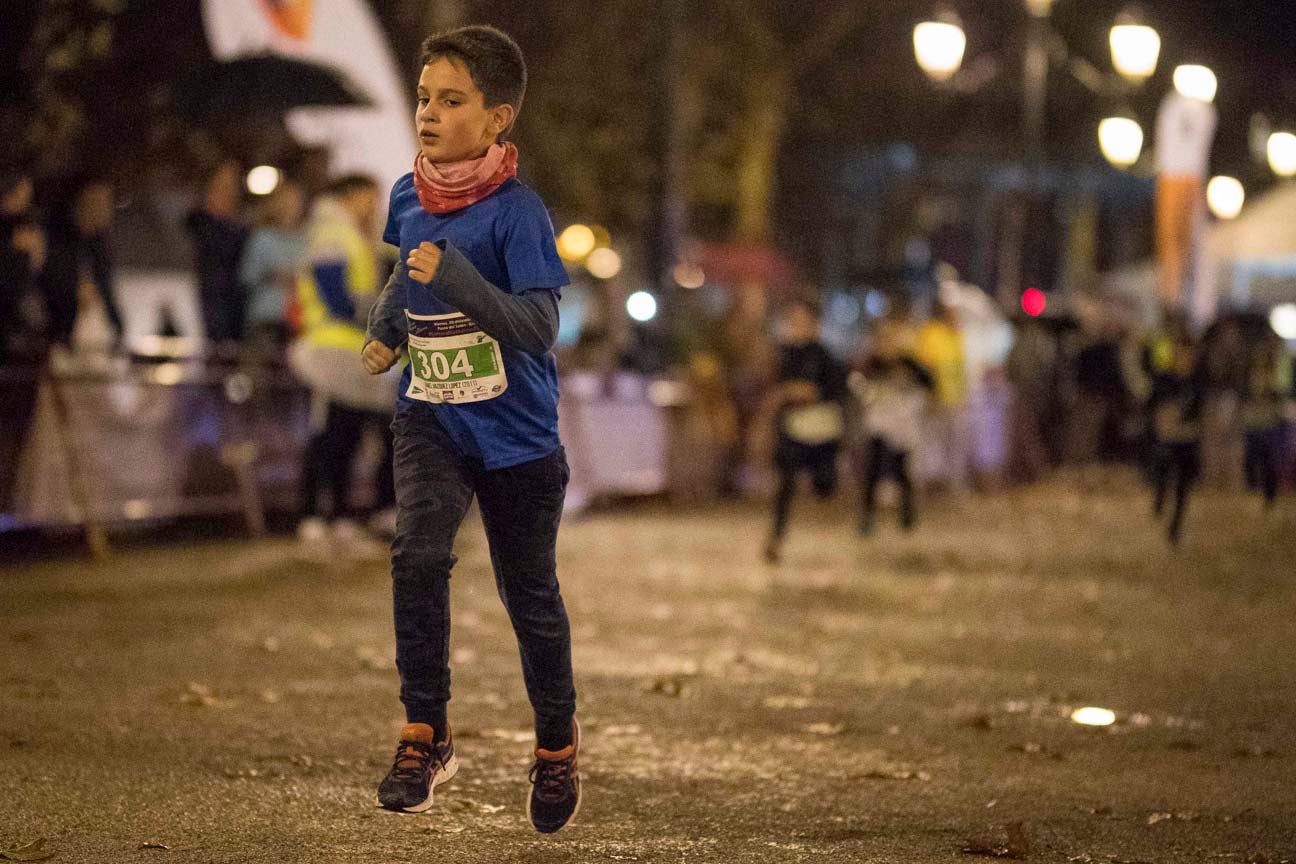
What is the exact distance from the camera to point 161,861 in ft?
14.8

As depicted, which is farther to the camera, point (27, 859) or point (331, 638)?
point (331, 638)

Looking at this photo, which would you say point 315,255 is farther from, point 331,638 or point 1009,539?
point 1009,539

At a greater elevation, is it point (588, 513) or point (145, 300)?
point (145, 300)

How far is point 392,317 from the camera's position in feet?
16.4

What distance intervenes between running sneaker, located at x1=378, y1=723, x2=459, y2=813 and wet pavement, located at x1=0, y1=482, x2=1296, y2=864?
103mm

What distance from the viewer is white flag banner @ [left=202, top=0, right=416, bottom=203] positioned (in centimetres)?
1492

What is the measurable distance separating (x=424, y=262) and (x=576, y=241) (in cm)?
2794

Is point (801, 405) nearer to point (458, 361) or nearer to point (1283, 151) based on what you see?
point (458, 361)

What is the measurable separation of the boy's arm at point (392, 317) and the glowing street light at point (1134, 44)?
19.8 meters

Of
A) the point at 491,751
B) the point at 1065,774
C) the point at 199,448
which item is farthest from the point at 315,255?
the point at 1065,774

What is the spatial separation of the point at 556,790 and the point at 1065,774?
5.90 ft

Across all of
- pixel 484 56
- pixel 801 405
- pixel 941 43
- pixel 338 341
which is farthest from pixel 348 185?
pixel 941 43

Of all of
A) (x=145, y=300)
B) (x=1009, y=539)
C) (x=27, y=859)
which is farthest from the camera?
(x=145, y=300)

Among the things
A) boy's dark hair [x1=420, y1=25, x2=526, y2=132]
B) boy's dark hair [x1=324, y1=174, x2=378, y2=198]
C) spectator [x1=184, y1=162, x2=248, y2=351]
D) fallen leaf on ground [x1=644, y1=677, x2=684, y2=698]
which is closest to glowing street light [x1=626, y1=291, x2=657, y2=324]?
spectator [x1=184, y1=162, x2=248, y2=351]
